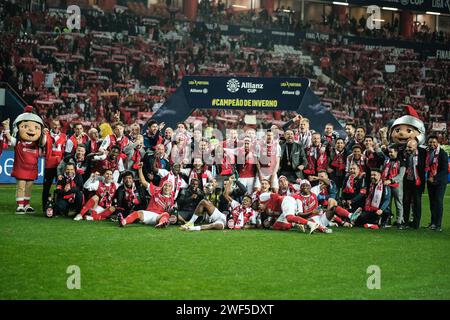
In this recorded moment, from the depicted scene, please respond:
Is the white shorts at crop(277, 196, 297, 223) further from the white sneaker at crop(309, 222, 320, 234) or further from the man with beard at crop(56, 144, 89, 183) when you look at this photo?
the man with beard at crop(56, 144, 89, 183)

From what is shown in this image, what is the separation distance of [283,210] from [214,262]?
10.2 feet

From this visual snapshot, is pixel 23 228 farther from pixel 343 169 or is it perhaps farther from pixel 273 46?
pixel 273 46

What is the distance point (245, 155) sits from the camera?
12242mm

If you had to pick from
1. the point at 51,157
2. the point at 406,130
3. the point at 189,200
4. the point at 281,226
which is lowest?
the point at 281,226

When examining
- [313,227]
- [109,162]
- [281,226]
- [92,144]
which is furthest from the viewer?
[92,144]

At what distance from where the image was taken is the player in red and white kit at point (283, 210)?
10992mm

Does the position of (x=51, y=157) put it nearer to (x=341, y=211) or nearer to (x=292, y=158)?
(x=292, y=158)

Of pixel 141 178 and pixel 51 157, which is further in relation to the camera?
pixel 51 157

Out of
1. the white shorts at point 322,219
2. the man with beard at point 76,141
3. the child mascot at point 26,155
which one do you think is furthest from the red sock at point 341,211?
the child mascot at point 26,155

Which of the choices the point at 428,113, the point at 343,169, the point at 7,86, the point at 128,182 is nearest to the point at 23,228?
the point at 128,182

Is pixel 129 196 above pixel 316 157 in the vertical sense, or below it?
below

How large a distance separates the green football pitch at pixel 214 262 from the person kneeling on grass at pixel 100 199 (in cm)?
42

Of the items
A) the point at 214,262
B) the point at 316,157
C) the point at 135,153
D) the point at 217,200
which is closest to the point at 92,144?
the point at 135,153

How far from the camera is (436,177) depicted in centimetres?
1162
